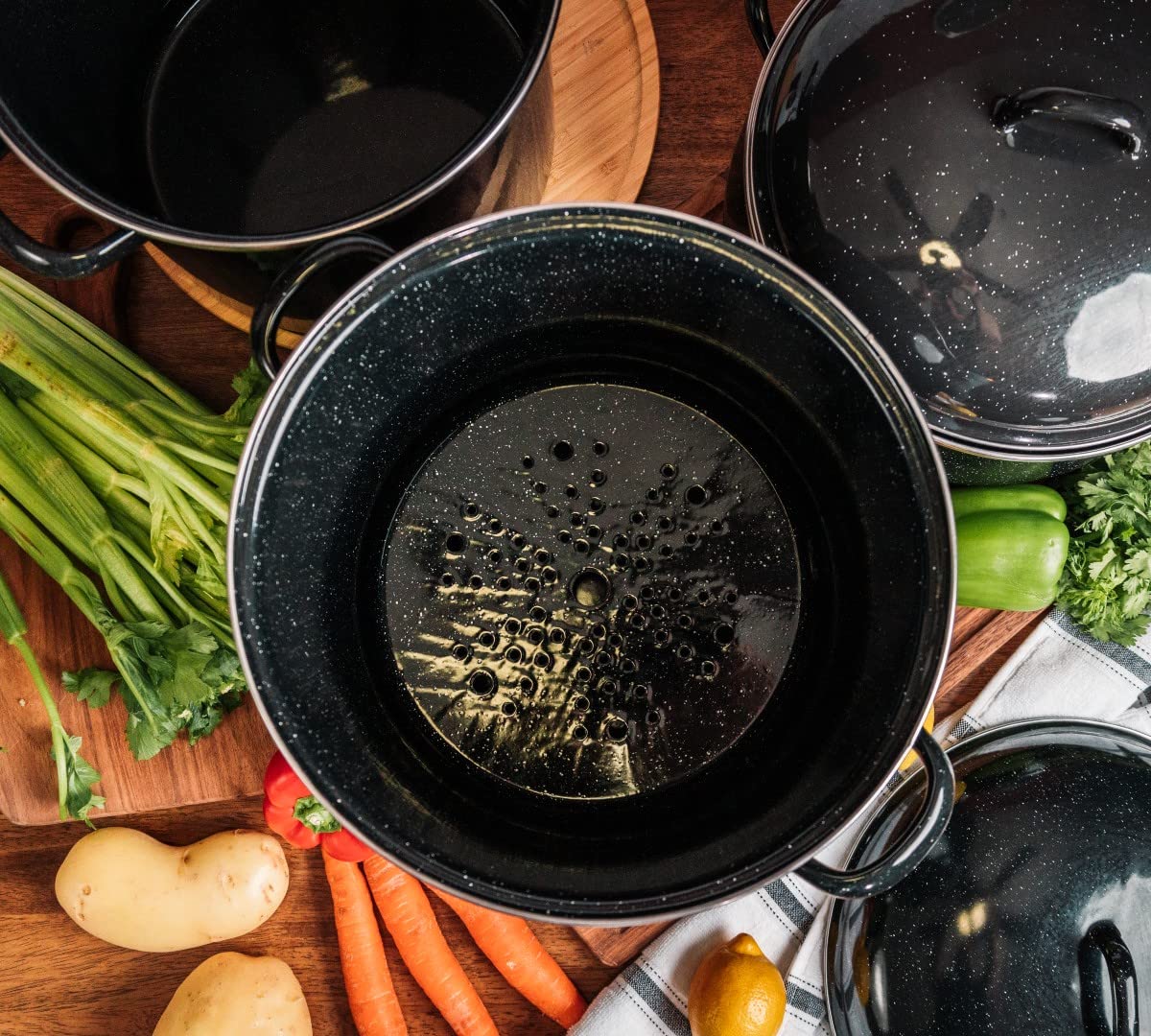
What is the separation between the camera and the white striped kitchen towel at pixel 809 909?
2.98 ft

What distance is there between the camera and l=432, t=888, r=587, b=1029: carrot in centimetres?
93

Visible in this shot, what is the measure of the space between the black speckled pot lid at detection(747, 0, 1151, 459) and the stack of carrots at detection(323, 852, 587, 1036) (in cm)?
66

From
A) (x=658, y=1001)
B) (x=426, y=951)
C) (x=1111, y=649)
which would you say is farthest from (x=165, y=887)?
(x=1111, y=649)

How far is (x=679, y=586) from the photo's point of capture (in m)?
0.74

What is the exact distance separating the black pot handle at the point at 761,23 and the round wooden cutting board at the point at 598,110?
0.48ft

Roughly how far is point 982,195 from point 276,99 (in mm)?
587

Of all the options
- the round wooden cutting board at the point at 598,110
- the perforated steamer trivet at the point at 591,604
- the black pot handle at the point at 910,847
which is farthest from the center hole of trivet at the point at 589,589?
the round wooden cutting board at the point at 598,110

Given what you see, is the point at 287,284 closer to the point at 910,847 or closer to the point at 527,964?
the point at 910,847

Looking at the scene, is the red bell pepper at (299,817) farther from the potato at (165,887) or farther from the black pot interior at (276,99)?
the black pot interior at (276,99)

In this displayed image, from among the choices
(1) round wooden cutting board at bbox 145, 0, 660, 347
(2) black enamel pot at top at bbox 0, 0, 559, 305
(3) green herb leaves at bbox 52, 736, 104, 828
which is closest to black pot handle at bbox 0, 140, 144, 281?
(2) black enamel pot at top at bbox 0, 0, 559, 305

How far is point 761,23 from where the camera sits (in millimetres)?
718

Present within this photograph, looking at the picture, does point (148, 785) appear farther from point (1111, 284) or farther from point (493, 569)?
point (1111, 284)

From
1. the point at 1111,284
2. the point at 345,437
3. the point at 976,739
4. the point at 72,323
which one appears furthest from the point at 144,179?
the point at 976,739

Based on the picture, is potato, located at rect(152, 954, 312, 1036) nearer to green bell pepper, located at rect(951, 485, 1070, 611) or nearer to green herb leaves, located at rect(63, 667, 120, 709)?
green herb leaves, located at rect(63, 667, 120, 709)
